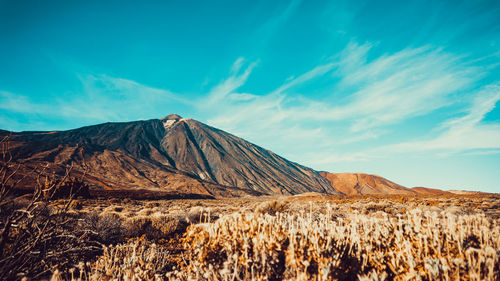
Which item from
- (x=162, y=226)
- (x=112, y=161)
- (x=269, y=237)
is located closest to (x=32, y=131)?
(x=112, y=161)

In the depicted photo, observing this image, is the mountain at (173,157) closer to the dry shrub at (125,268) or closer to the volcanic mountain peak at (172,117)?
the volcanic mountain peak at (172,117)

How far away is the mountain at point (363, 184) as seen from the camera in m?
99.1

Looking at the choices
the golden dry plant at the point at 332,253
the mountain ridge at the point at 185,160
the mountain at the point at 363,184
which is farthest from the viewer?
the mountain at the point at 363,184

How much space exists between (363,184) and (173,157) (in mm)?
84550

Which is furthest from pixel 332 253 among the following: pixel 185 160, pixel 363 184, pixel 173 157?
pixel 363 184

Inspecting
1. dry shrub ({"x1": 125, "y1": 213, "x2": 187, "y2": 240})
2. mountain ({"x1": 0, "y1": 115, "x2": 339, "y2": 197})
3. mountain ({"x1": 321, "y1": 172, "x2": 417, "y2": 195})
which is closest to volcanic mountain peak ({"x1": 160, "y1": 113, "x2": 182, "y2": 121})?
mountain ({"x1": 0, "y1": 115, "x2": 339, "y2": 197})

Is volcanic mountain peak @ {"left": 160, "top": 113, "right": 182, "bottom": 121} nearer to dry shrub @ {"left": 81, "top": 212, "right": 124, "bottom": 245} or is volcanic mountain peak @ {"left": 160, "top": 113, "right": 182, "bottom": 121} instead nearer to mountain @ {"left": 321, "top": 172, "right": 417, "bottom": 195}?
mountain @ {"left": 321, "top": 172, "right": 417, "bottom": 195}

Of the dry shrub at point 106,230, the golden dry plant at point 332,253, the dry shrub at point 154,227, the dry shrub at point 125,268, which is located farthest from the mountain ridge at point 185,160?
the golden dry plant at point 332,253

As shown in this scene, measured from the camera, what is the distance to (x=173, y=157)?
102 m

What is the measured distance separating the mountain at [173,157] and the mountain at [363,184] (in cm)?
597

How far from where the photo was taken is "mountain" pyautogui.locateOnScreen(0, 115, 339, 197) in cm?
6294

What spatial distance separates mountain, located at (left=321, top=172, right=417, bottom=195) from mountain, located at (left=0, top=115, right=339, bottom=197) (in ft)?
19.6

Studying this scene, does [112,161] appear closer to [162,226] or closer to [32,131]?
[32,131]

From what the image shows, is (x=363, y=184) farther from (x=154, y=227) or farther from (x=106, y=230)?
(x=106, y=230)
